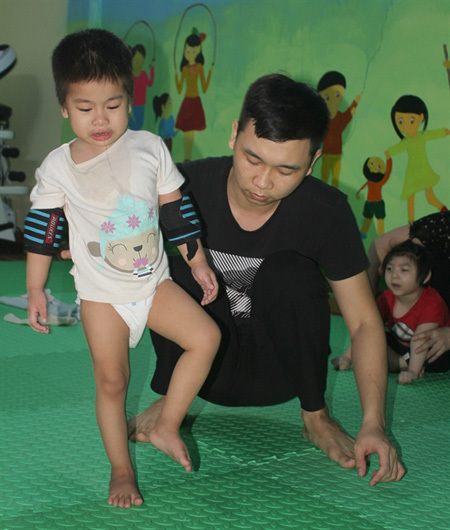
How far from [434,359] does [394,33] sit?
57.7 inches

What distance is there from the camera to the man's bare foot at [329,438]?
4.51ft

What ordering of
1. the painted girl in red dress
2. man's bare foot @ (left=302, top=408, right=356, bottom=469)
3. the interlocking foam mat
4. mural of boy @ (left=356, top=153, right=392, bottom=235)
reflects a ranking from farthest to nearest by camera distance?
1. the painted girl in red dress
2. mural of boy @ (left=356, top=153, right=392, bottom=235)
3. man's bare foot @ (left=302, top=408, right=356, bottom=469)
4. the interlocking foam mat

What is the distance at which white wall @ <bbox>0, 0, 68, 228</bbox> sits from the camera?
16.5 feet

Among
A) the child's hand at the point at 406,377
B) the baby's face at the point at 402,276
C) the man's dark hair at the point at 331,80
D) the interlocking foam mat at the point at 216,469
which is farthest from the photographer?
the man's dark hair at the point at 331,80

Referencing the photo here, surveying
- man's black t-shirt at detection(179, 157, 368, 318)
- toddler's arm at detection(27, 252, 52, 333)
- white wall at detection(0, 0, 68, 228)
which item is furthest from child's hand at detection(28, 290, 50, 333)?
white wall at detection(0, 0, 68, 228)

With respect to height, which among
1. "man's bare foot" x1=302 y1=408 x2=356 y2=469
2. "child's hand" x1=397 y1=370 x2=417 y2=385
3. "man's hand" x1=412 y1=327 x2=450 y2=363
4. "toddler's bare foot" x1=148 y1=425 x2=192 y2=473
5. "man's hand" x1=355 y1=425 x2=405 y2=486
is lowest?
"child's hand" x1=397 y1=370 x2=417 y2=385

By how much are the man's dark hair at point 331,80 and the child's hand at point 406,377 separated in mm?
1499

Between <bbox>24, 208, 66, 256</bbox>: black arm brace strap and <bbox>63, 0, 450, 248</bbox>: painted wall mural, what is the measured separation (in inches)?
78.2

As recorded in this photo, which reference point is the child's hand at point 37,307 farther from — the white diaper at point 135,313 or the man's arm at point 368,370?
the man's arm at point 368,370

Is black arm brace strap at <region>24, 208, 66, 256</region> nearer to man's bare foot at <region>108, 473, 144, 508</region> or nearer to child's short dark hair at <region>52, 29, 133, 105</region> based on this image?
child's short dark hair at <region>52, 29, 133, 105</region>

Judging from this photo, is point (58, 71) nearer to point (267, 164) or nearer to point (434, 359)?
point (267, 164)

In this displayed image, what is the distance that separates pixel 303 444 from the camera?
1.48m

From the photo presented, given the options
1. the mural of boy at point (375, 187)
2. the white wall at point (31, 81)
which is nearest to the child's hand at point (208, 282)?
the mural of boy at point (375, 187)

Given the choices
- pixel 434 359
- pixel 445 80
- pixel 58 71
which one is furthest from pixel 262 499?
pixel 445 80
